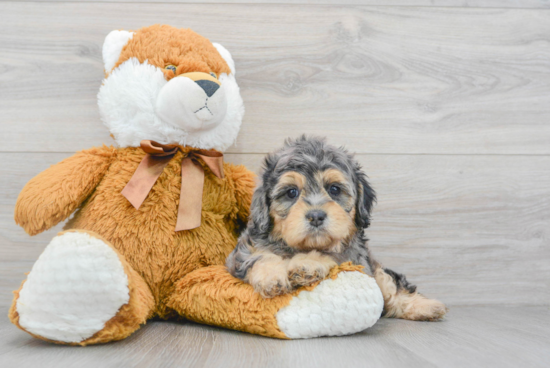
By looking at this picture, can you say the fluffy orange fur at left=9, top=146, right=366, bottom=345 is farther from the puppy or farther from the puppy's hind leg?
the puppy's hind leg

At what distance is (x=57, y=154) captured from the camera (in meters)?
2.22

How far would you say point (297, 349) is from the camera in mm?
1394

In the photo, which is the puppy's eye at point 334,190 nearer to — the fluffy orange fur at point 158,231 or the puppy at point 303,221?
the puppy at point 303,221

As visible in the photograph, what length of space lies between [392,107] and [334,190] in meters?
0.93

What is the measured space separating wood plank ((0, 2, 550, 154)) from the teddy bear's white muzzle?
1.80 ft

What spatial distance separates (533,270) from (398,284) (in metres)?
0.94

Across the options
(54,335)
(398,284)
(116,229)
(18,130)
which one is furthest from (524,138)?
(18,130)

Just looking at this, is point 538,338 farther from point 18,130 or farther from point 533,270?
point 18,130

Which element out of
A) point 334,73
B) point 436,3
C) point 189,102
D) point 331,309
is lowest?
point 331,309

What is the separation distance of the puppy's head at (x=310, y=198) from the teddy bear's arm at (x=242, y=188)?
0.24 meters

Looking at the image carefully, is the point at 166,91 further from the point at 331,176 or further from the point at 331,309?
the point at 331,309

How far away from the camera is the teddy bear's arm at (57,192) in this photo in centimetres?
Answer: 164

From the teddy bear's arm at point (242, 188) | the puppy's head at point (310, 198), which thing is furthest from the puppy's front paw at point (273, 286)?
the teddy bear's arm at point (242, 188)

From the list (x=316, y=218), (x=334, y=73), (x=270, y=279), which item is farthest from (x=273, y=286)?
(x=334, y=73)
